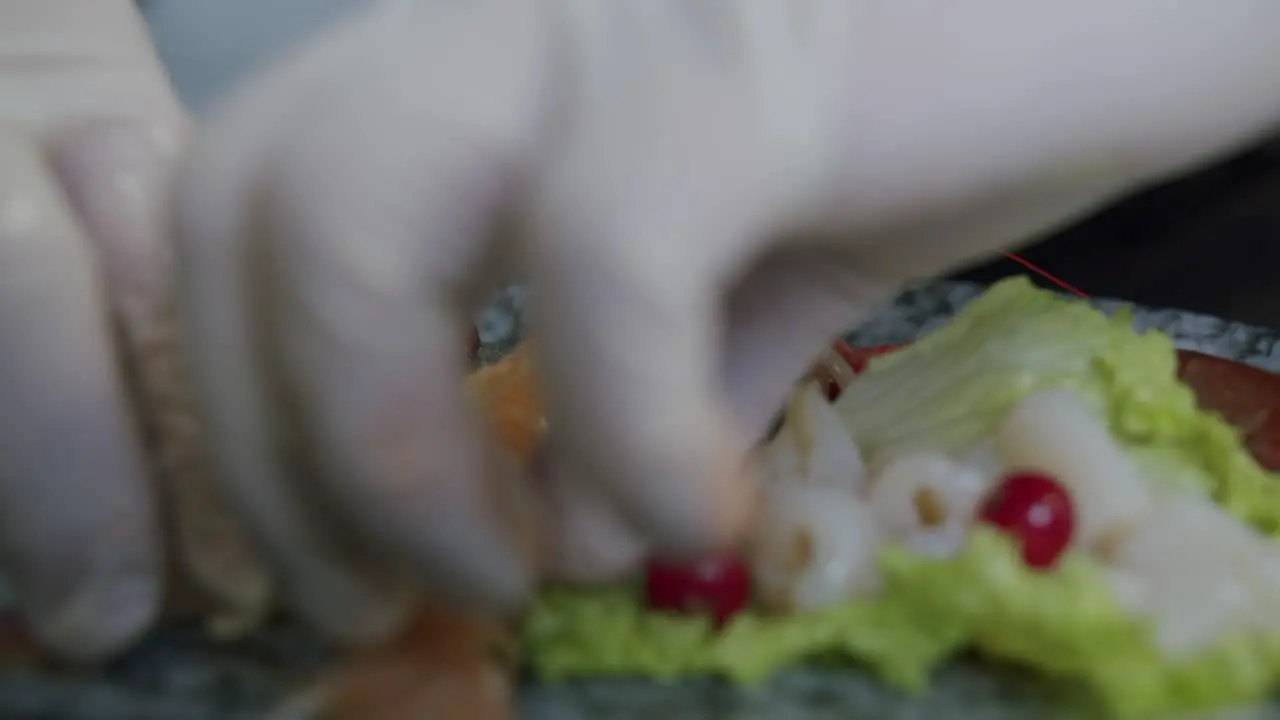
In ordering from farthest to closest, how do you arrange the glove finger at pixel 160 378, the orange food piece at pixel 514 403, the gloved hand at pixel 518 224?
the orange food piece at pixel 514 403
the glove finger at pixel 160 378
the gloved hand at pixel 518 224

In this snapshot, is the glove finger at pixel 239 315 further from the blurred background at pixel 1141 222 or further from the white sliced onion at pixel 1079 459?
the blurred background at pixel 1141 222

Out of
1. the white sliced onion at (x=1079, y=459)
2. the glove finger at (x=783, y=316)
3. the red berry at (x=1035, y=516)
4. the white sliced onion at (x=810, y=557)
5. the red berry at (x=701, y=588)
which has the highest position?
A: the glove finger at (x=783, y=316)

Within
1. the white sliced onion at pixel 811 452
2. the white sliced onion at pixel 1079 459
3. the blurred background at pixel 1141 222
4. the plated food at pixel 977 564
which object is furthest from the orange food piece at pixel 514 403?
the blurred background at pixel 1141 222

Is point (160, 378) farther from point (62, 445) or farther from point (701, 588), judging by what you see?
point (701, 588)

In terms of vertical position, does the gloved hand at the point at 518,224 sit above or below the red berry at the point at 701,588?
above

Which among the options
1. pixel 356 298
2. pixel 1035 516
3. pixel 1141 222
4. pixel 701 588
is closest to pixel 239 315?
pixel 356 298

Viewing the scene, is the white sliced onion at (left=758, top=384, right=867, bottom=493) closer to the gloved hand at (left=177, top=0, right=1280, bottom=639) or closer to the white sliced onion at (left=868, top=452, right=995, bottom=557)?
the white sliced onion at (left=868, top=452, right=995, bottom=557)

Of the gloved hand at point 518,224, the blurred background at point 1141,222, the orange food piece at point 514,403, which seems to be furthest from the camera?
the blurred background at point 1141,222
